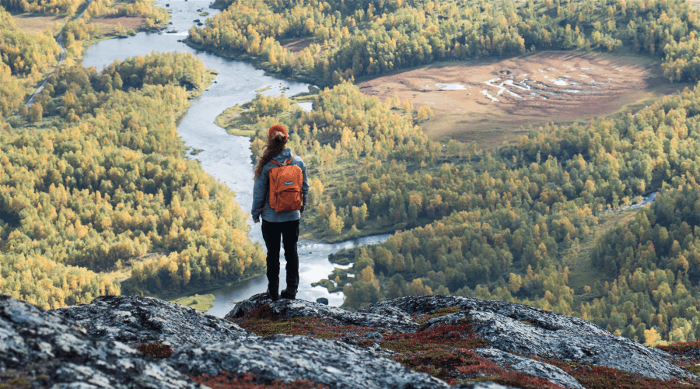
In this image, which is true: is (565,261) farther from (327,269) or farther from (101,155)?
(101,155)

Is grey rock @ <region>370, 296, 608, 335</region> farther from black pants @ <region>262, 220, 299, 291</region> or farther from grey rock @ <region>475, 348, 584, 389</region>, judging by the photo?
grey rock @ <region>475, 348, 584, 389</region>

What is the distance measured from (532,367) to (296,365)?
7.36 m

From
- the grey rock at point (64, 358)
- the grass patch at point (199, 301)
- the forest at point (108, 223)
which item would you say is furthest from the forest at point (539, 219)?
the grey rock at point (64, 358)

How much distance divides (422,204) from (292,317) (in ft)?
466

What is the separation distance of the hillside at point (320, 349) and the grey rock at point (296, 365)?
0.03 m

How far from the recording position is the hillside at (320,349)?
41.1 feet

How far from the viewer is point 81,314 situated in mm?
19906

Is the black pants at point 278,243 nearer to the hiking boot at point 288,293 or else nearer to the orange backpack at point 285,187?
the orange backpack at point 285,187

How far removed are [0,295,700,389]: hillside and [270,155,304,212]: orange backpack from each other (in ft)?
13.7

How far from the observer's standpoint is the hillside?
12523 millimetres

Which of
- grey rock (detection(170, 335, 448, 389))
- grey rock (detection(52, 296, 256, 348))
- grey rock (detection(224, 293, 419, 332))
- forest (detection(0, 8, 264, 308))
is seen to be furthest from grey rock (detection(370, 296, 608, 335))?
forest (detection(0, 8, 264, 308))

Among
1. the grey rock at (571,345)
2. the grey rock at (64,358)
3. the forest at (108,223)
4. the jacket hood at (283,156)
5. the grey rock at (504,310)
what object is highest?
the jacket hood at (283,156)

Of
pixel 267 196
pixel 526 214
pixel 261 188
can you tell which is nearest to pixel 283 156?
pixel 261 188

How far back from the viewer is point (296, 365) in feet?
50.2
